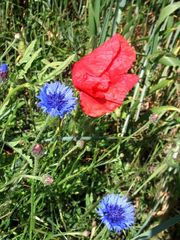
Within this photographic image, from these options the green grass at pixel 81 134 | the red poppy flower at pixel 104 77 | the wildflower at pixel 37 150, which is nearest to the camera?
the wildflower at pixel 37 150

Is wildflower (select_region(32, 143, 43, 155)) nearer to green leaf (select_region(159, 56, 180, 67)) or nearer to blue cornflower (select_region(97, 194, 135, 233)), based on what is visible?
blue cornflower (select_region(97, 194, 135, 233))

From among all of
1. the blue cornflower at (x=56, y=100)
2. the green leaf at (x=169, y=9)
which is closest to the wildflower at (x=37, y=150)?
the blue cornflower at (x=56, y=100)

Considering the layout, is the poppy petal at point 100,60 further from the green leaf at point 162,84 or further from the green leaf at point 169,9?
the green leaf at point 162,84

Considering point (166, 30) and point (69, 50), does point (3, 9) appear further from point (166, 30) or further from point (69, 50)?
point (166, 30)

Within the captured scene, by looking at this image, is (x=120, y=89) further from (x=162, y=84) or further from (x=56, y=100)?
(x=162, y=84)

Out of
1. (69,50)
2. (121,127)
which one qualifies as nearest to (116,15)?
(69,50)

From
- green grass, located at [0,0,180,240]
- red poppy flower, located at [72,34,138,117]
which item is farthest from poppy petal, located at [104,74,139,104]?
green grass, located at [0,0,180,240]
